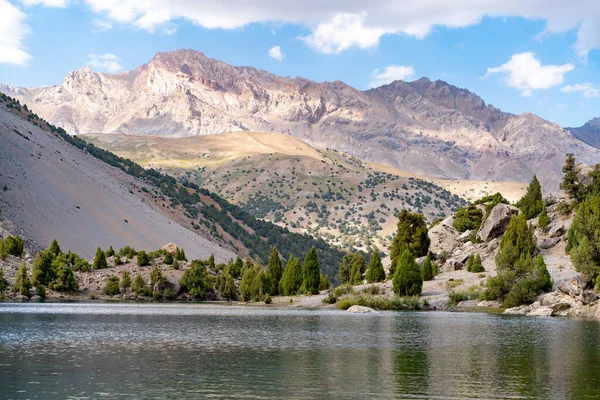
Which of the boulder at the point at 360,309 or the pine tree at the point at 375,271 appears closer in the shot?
the boulder at the point at 360,309

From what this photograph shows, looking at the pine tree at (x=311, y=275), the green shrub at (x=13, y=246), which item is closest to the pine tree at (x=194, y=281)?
the pine tree at (x=311, y=275)

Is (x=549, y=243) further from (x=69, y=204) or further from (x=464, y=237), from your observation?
(x=69, y=204)

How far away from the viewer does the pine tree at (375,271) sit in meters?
94.1

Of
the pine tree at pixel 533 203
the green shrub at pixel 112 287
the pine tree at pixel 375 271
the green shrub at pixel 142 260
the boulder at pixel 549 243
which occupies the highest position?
the pine tree at pixel 533 203

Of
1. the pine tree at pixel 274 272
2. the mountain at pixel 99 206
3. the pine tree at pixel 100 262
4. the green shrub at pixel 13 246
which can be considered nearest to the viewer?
the green shrub at pixel 13 246

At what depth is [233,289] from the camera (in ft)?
347

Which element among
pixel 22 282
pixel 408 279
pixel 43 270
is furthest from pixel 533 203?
pixel 22 282

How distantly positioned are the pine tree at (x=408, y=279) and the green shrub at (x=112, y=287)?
42.6 metres

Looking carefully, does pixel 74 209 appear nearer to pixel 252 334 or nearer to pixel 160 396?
pixel 252 334

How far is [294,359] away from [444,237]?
249ft

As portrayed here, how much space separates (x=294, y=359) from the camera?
34094 mm

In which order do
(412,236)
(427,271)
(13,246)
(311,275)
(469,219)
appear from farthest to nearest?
(469,219)
(13,246)
(412,236)
(311,275)
(427,271)

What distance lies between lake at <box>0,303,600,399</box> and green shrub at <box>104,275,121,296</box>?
4527 cm

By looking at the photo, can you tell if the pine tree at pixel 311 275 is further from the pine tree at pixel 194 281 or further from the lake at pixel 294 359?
the lake at pixel 294 359
